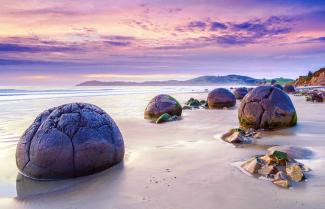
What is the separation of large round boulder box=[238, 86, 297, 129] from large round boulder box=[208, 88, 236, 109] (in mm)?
6192

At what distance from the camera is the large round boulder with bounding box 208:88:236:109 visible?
1466 centimetres

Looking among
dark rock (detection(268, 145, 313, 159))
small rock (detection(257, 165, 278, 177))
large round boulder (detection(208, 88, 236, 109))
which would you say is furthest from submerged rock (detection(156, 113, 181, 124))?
small rock (detection(257, 165, 278, 177))

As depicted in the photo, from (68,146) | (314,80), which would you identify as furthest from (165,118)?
(314,80)

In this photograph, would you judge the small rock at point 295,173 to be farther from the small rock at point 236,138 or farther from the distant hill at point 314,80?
the distant hill at point 314,80

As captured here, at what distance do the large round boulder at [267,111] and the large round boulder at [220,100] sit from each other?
6.19 metres

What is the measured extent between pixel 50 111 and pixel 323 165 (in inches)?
147

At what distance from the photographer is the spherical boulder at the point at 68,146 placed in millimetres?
4473

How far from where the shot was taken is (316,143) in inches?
238

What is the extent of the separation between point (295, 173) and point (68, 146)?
2.72 metres

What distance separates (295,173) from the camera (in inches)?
156

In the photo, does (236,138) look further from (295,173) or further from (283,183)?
(283,183)

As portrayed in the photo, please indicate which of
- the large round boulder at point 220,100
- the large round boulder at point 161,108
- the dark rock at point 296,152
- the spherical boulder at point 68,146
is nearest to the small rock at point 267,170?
the dark rock at point 296,152

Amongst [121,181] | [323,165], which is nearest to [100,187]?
[121,181]

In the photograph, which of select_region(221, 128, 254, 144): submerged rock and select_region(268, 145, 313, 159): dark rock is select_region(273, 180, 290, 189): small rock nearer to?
select_region(268, 145, 313, 159): dark rock
